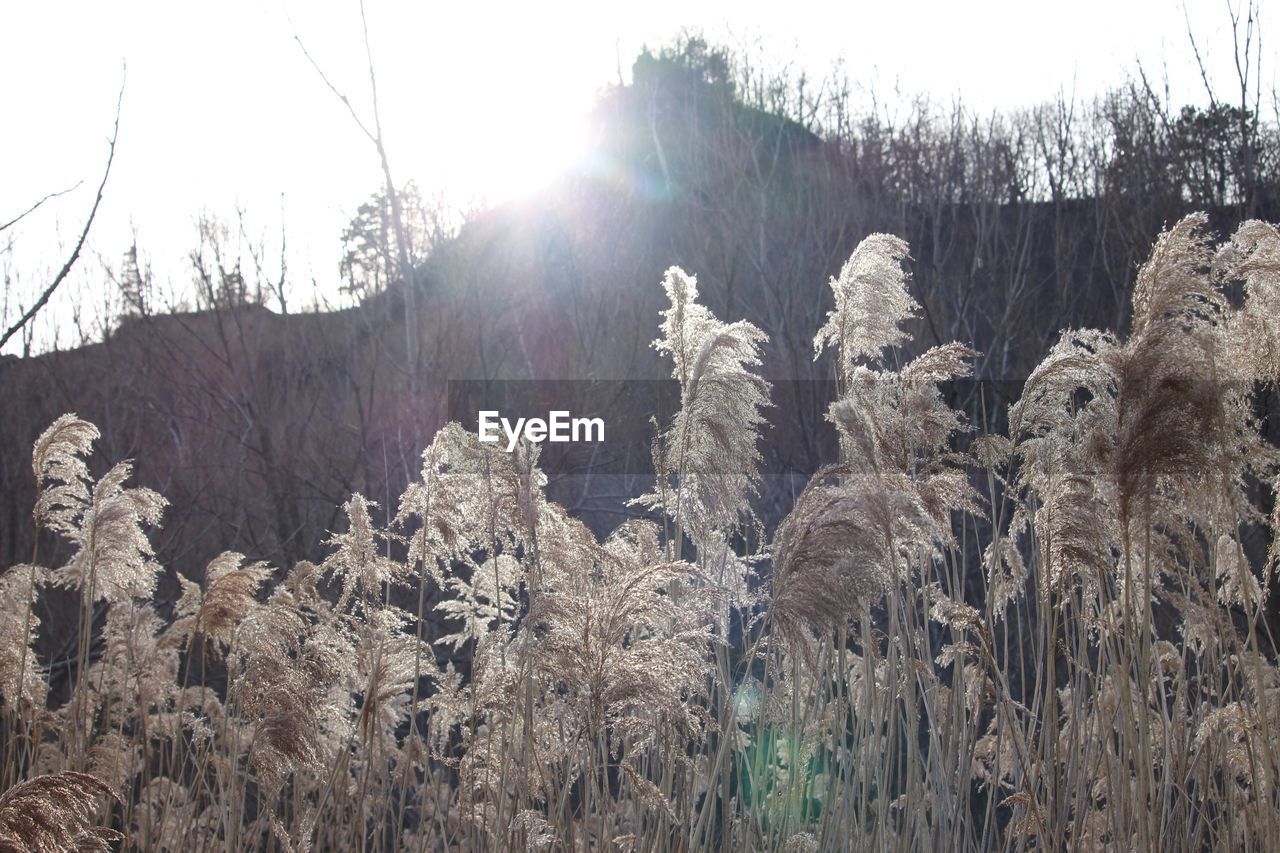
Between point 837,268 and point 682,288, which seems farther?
point 837,268

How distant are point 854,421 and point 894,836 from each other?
129cm

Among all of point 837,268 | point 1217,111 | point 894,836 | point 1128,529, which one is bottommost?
point 894,836

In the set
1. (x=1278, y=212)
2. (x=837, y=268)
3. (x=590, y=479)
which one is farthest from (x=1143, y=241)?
(x=590, y=479)

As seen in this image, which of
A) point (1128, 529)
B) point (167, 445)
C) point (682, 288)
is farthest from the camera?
point (167, 445)

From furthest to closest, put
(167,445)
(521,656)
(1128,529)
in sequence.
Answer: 1. (167,445)
2. (521,656)
3. (1128,529)

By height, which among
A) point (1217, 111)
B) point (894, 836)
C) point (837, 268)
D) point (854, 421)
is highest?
point (1217, 111)

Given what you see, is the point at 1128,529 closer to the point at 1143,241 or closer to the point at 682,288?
the point at 682,288

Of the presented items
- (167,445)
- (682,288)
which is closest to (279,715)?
(682,288)

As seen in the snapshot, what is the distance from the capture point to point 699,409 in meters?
2.93

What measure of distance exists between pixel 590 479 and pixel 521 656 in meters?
6.47

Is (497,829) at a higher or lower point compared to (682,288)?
lower

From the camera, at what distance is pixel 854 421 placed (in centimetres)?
280

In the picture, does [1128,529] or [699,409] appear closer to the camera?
[1128,529]

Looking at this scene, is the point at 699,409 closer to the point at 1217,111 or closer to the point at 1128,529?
the point at 1128,529
